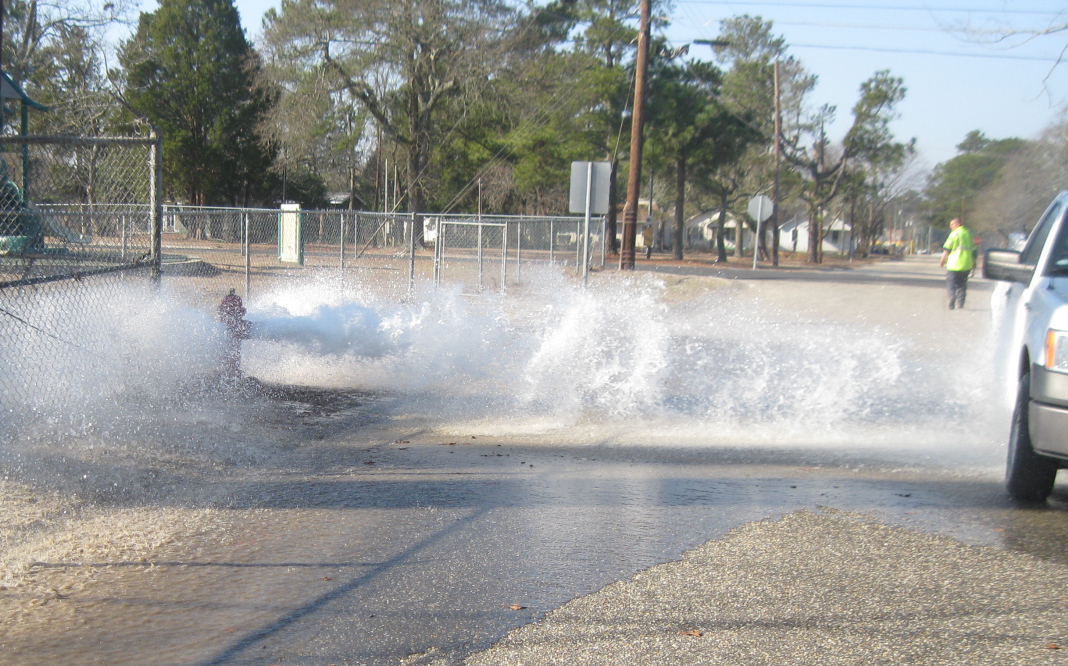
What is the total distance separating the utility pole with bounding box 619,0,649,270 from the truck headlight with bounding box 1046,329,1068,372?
19.1 metres

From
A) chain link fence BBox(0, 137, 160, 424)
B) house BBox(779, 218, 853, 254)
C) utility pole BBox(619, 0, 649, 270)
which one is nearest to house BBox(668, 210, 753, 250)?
house BBox(779, 218, 853, 254)

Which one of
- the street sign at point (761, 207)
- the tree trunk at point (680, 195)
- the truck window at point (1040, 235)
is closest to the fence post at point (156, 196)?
the truck window at point (1040, 235)

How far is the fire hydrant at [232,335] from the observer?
9539 mm

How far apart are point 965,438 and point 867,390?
1.52 meters

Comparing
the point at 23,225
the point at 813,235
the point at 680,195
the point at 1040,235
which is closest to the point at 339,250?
the point at 23,225

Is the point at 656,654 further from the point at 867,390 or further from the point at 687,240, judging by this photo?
the point at 687,240

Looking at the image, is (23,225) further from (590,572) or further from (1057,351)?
(1057,351)

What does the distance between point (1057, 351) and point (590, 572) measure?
3.12m

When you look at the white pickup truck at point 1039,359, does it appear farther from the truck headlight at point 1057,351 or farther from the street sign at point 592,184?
the street sign at point 592,184

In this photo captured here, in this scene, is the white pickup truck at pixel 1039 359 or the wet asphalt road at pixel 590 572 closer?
the wet asphalt road at pixel 590 572

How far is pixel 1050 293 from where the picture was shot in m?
6.00

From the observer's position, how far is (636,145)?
2473 cm

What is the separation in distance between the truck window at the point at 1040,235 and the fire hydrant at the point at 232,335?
7.46 metres

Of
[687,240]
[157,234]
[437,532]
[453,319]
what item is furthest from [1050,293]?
[687,240]
